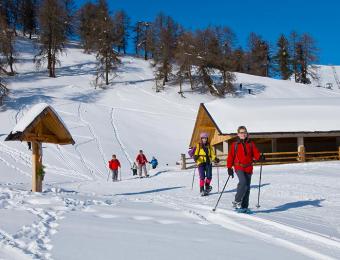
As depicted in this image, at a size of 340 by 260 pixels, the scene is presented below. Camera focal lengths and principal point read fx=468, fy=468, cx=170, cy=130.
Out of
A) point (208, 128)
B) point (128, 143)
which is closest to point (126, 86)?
point (128, 143)

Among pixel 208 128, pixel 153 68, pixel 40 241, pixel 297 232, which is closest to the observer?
pixel 40 241

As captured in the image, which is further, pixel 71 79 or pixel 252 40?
pixel 252 40

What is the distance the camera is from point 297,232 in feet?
20.9

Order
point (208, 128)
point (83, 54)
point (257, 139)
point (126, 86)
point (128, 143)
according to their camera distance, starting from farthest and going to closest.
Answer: point (83, 54), point (126, 86), point (128, 143), point (208, 128), point (257, 139)

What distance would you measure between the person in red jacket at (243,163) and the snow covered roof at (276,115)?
65.3 ft

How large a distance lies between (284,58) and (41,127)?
7550 centimetres

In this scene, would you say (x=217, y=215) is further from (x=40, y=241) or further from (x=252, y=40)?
(x=252, y=40)

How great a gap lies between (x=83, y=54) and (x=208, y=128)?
50.9m

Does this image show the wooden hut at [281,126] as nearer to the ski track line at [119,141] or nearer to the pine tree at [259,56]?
the ski track line at [119,141]

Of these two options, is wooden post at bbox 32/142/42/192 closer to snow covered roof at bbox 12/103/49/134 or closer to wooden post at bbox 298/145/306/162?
snow covered roof at bbox 12/103/49/134

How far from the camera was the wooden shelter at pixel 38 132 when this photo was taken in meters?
12.5

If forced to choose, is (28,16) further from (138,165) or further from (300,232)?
(300,232)

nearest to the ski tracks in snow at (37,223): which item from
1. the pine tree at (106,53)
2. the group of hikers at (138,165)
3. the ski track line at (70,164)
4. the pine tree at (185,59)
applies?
the group of hikers at (138,165)

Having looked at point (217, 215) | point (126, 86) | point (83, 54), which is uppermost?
point (83, 54)
